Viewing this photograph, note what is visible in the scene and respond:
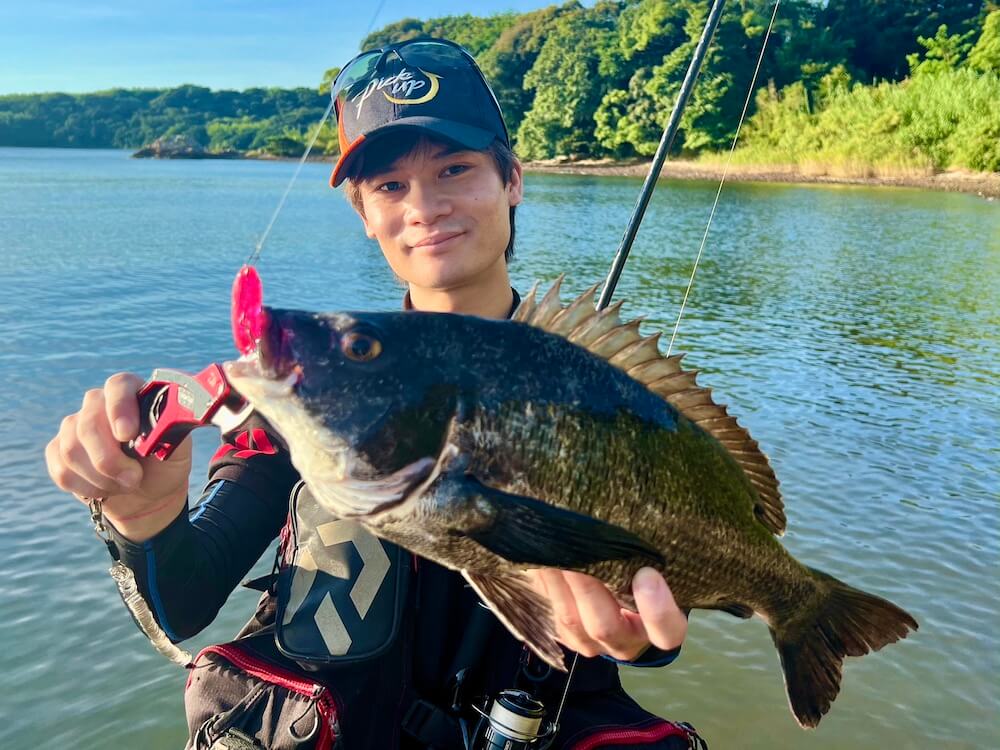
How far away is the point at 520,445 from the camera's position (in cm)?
186

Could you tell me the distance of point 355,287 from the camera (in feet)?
59.3

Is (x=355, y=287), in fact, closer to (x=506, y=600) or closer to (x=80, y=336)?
(x=80, y=336)

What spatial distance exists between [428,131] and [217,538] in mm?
1743

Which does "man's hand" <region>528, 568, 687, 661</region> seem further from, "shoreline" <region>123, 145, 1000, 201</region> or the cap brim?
"shoreline" <region>123, 145, 1000, 201</region>

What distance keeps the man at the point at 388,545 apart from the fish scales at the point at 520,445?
176 mm

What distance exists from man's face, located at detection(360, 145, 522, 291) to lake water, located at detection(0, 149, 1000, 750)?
3.20m

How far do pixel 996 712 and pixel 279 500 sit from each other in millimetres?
4360

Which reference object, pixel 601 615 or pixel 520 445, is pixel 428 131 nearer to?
pixel 520 445

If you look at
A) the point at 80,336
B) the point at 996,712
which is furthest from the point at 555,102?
the point at 996,712

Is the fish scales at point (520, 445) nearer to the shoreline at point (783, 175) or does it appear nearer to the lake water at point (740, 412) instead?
the lake water at point (740, 412)

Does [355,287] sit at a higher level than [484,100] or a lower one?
lower

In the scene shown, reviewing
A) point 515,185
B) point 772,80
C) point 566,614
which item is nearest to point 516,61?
point 772,80

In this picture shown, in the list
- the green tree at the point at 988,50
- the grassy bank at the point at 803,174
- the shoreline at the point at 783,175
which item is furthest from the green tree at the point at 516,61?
the green tree at the point at 988,50

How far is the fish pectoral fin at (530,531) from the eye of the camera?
1769mm
